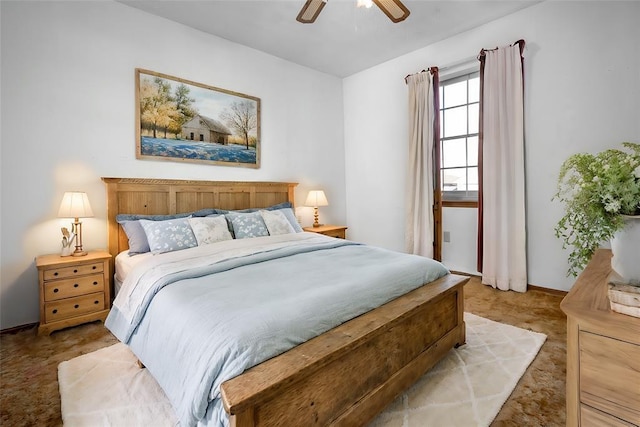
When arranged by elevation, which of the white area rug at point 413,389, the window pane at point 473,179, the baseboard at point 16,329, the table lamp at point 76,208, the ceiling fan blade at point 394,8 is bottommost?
the white area rug at point 413,389

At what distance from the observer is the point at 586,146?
2.79 m

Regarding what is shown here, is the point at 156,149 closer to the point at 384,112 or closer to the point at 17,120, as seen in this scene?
the point at 17,120

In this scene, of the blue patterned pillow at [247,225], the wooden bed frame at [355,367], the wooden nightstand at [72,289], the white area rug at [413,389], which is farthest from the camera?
the blue patterned pillow at [247,225]

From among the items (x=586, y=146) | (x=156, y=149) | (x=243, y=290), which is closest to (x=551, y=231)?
(x=586, y=146)

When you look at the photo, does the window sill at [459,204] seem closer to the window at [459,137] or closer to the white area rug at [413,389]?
the window at [459,137]

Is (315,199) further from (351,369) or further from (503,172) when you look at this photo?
(351,369)

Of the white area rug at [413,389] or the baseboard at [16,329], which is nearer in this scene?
the white area rug at [413,389]

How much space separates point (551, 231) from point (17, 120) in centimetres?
497

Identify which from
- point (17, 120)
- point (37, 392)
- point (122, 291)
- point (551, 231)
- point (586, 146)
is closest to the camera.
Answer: point (37, 392)

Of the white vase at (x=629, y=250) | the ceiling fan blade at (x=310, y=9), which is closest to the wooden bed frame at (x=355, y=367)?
the white vase at (x=629, y=250)

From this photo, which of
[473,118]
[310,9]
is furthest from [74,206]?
[473,118]

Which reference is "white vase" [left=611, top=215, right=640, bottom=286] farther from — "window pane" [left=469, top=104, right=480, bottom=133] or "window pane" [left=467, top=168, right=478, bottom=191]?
"window pane" [left=469, top=104, right=480, bottom=133]

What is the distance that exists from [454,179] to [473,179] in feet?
0.77

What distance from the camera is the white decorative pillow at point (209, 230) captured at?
271cm
